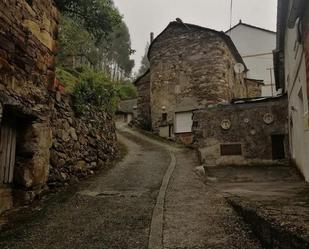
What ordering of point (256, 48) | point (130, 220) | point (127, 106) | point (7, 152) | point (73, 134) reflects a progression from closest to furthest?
1. point (130, 220)
2. point (7, 152)
3. point (73, 134)
4. point (256, 48)
5. point (127, 106)

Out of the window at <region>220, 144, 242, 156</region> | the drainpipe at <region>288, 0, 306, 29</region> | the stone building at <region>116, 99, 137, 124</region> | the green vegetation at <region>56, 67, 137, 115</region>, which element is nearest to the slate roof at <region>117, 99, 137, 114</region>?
the stone building at <region>116, 99, 137, 124</region>

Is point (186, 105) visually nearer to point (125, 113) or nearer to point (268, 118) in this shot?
point (268, 118)

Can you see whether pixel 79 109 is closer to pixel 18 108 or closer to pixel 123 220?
pixel 18 108

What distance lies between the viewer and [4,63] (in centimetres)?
437

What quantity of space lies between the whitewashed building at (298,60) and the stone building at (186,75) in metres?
6.14

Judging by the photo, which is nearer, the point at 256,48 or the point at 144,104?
the point at 144,104

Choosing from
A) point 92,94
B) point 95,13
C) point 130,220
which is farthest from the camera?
point 92,94

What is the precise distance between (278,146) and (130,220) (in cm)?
706

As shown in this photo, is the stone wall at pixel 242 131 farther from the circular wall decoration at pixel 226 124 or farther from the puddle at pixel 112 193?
the puddle at pixel 112 193

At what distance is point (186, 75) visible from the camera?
60.7ft

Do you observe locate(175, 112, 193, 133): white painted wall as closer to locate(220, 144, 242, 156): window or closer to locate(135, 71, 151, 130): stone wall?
locate(135, 71, 151, 130): stone wall

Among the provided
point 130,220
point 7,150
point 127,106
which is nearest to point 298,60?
point 130,220

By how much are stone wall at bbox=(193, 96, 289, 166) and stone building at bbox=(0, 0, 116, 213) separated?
17.4 feet

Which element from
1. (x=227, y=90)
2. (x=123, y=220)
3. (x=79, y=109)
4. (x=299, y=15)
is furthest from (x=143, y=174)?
(x=227, y=90)
